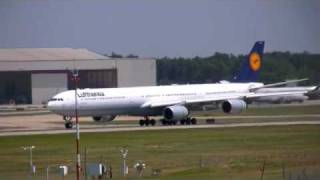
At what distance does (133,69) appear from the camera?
604 feet

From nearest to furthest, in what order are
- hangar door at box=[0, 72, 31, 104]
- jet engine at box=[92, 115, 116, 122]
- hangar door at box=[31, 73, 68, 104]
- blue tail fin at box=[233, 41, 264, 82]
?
jet engine at box=[92, 115, 116, 122]
blue tail fin at box=[233, 41, 264, 82]
hangar door at box=[31, 73, 68, 104]
hangar door at box=[0, 72, 31, 104]

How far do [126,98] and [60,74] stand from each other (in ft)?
257

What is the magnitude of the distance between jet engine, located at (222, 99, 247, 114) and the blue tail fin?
1682cm

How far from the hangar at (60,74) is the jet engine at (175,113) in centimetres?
7637

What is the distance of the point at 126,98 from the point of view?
10344cm

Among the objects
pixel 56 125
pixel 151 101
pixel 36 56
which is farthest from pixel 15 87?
pixel 151 101

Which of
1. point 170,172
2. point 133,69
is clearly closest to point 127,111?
point 170,172

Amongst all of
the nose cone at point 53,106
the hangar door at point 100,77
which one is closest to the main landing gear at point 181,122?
the nose cone at point 53,106

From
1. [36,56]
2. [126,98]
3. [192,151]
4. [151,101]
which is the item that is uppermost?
[36,56]

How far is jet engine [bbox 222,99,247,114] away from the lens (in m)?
104

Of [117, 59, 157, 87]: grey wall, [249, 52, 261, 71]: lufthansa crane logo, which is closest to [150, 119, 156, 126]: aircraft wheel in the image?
[249, 52, 261, 71]: lufthansa crane logo

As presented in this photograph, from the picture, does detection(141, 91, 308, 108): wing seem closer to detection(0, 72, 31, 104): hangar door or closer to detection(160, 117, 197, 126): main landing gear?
detection(160, 117, 197, 126): main landing gear

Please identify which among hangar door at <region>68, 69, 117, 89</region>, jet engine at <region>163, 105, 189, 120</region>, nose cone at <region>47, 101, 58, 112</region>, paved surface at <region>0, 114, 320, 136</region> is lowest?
paved surface at <region>0, 114, 320, 136</region>

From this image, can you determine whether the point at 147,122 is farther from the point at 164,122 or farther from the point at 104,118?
the point at 104,118
